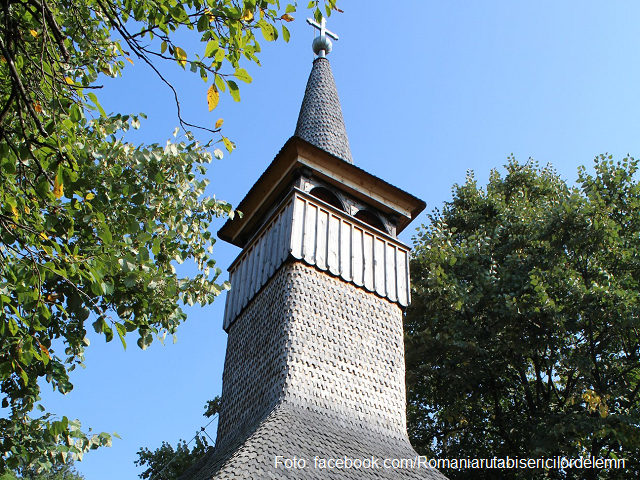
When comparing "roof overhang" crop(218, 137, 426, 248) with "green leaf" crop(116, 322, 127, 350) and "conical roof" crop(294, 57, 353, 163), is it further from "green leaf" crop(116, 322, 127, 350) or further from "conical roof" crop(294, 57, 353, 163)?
"green leaf" crop(116, 322, 127, 350)

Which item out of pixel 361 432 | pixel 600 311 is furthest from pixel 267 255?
pixel 600 311

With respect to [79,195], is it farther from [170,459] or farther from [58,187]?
[170,459]

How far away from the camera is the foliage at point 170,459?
47.5 feet

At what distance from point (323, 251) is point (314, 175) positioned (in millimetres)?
1679

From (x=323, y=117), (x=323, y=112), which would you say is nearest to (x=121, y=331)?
(x=323, y=117)

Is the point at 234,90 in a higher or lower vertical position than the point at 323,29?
lower

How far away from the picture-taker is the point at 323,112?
14594 millimetres

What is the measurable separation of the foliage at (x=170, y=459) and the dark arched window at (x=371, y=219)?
5459 millimetres

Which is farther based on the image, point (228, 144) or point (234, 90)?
point (228, 144)

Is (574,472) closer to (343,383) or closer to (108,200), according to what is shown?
(343,383)

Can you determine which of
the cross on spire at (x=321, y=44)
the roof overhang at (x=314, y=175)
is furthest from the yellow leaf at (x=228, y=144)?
the cross on spire at (x=321, y=44)

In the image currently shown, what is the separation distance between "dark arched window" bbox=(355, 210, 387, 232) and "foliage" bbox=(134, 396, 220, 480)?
17.9ft

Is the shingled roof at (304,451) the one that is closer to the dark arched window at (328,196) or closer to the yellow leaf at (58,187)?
the yellow leaf at (58,187)

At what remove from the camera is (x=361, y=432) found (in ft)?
30.8
